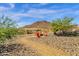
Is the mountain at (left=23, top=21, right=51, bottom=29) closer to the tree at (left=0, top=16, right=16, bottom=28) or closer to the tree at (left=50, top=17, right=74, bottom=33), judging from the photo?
the tree at (left=50, top=17, right=74, bottom=33)

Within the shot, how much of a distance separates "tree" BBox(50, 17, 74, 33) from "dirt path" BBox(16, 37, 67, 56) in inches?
7.6

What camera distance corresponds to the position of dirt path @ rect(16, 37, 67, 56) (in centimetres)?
339

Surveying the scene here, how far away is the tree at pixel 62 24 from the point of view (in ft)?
11.2

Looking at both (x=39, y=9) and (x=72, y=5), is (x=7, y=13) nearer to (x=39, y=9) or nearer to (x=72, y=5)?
(x=39, y=9)

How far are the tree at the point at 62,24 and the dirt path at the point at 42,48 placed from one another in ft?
0.63

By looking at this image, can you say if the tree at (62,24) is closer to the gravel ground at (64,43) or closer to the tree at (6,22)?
the gravel ground at (64,43)

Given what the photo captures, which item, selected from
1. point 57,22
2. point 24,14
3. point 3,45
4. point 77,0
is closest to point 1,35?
point 3,45

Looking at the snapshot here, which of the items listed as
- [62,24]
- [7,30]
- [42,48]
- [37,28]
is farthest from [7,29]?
[62,24]

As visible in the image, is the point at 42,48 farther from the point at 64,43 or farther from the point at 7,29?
the point at 7,29

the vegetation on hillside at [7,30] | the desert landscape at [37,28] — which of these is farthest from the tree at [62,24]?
the vegetation on hillside at [7,30]

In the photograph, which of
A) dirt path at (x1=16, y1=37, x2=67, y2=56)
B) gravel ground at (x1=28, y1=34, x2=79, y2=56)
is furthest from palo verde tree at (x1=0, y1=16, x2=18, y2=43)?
gravel ground at (x1=28, y1=34, x2=79, y2=56)

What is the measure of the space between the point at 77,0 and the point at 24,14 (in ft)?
1.82

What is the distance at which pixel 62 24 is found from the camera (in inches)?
135

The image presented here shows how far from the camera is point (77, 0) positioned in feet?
11.1
